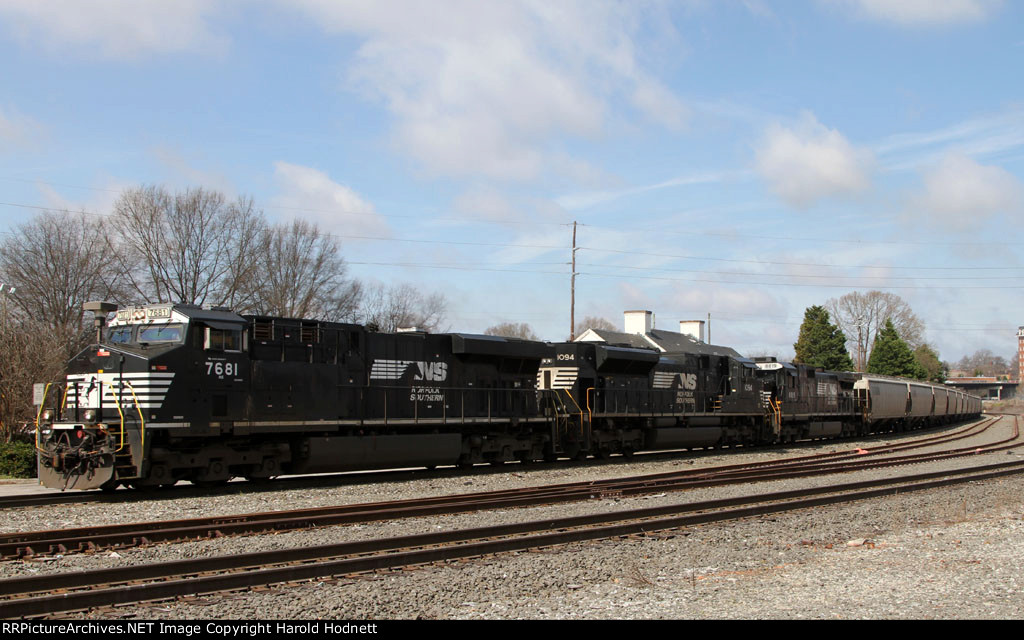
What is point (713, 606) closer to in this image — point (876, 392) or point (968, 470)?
point (968, 470)

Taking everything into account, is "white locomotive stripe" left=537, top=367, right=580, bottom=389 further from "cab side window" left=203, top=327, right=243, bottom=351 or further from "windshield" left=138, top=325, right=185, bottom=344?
"windshield" left=138, top=325, right=185, bottom=344

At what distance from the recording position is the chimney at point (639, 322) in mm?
59219


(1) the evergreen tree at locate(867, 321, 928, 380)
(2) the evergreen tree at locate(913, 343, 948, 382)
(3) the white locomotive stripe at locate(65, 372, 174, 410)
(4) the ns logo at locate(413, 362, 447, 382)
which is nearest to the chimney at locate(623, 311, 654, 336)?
(1) the evergreen tree at locate(867, 321, 928, 380)

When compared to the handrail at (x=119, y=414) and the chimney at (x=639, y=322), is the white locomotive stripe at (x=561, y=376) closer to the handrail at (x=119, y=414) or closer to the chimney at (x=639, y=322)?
the handrail at (x=119, y=414)

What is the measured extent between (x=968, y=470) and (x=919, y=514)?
6716mm

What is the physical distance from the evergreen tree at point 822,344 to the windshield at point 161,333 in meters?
70.8

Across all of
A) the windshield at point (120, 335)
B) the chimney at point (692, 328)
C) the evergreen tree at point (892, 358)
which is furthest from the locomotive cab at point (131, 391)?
the evergreen tree at point (892, 358)

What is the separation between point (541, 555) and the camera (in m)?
9.48

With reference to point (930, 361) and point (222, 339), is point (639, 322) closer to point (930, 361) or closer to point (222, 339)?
point (222, 339)

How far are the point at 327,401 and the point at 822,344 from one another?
69.1 m

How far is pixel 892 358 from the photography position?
81.8 metres

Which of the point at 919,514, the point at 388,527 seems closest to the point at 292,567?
the point at 388,527

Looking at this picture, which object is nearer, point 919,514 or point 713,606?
point 713,606
